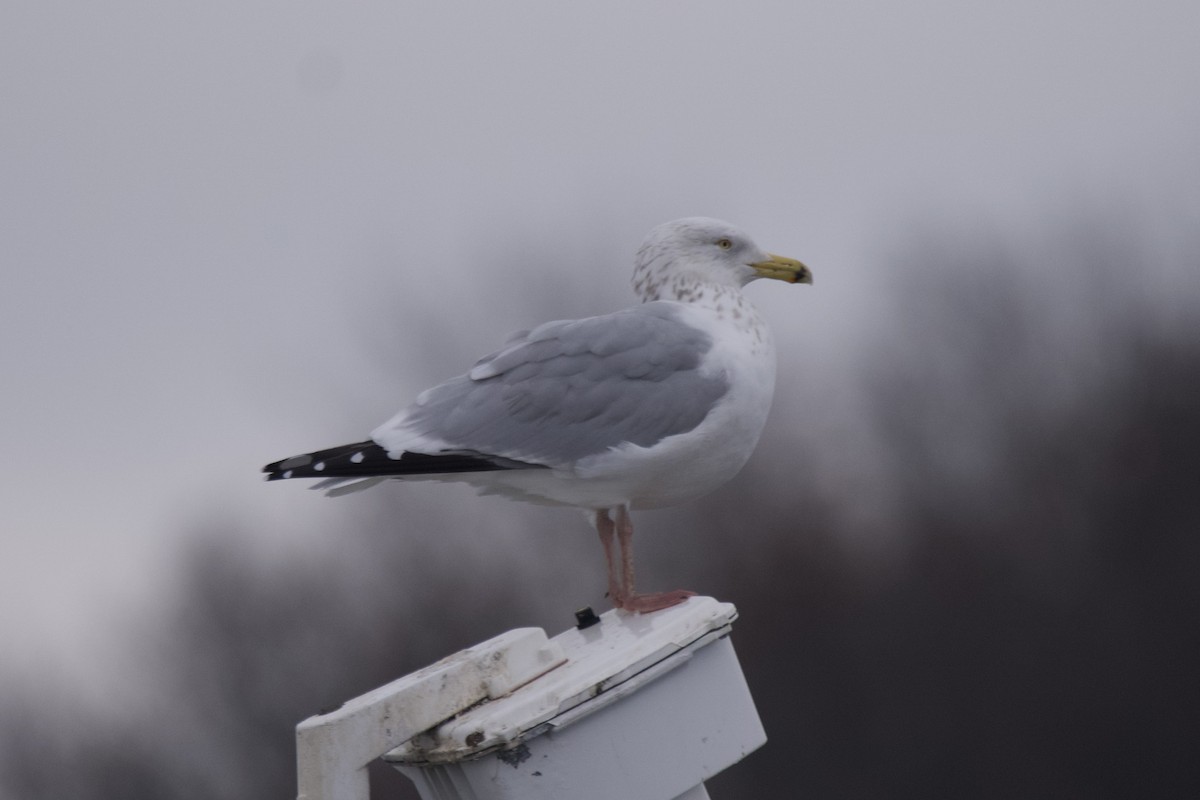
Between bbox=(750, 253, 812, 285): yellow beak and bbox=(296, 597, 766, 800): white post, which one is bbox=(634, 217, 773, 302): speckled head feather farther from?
bbox=(296, 597, 766, 800): white post

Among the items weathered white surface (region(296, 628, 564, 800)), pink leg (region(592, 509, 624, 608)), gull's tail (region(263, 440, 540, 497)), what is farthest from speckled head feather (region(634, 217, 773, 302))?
weathered white surface (region(296, 628, 564, 800))

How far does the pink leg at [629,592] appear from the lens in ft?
13.1

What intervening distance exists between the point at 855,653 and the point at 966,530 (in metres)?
2.06

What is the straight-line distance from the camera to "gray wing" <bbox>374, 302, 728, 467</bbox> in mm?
4098

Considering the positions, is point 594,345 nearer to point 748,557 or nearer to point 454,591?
point 454,591

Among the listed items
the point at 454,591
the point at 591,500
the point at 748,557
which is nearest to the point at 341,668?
the point at 454,591

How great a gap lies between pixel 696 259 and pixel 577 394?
59 centimetres

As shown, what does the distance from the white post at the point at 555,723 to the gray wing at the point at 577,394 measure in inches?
34.3

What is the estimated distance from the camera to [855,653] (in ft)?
57.9

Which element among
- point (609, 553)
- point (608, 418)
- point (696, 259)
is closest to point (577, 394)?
point (608, 418)

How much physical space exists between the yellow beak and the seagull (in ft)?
1.06

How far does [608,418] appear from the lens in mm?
4160

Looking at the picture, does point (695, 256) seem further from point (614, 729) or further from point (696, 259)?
point (614, 729)

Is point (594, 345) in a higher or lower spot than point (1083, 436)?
higher
